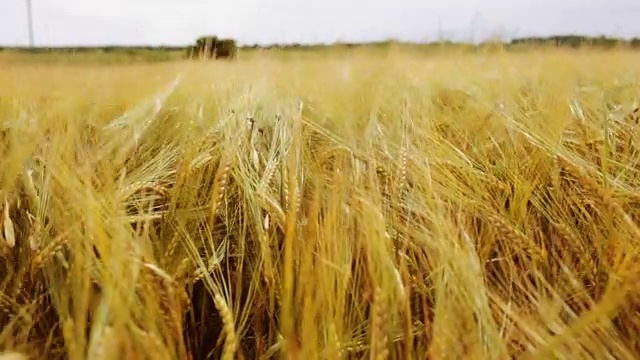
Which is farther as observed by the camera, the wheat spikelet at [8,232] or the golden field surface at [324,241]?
the wheat spikelet at [8,232]

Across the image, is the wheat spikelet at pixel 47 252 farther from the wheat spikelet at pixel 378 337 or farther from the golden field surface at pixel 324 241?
the wheat spikelet at pixel 378 337

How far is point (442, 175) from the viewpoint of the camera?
71cm

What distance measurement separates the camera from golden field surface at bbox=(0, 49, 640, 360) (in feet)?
1.36

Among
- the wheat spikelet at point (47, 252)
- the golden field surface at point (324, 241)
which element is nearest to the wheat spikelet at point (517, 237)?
the golden field surface at point (324, 241)

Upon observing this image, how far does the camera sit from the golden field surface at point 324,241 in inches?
16.3

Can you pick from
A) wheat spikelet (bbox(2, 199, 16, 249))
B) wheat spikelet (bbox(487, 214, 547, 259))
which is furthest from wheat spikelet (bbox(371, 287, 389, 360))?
wheat spikelet (bbox(2, 199, 16, 249))

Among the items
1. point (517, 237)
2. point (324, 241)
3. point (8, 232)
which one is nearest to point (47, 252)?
point (8, 232)

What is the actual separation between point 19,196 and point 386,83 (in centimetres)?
88

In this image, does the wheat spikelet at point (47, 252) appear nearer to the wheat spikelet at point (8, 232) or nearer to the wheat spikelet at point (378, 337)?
the wheat spikelet at point (8, 232)

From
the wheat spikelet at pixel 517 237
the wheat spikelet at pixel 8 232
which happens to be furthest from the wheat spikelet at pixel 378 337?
the wheat spikelet at pixel 8 232

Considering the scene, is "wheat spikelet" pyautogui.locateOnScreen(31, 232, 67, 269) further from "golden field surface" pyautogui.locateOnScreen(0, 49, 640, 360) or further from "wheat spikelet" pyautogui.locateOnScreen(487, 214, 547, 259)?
"wheat spikelet" pyautogui.locateOnScreen(487, 214, 547, 259)

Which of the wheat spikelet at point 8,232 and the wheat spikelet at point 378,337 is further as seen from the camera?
the wheat spikelet at point 8,232

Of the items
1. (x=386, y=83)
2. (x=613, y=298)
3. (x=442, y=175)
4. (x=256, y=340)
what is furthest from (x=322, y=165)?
(x=386, y=83)

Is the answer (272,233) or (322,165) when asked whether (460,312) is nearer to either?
(272,233)
